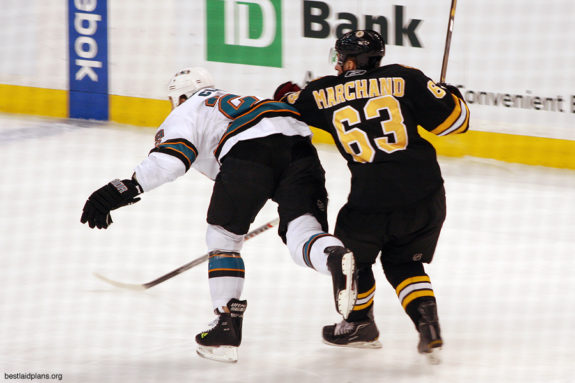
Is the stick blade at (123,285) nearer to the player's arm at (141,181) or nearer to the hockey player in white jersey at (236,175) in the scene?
the hockey player in white jersey at (236,175)

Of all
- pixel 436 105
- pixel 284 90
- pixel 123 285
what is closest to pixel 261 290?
pixel 123 285

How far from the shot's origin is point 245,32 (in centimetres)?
584

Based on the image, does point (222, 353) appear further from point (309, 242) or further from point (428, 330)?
point (428, 330)

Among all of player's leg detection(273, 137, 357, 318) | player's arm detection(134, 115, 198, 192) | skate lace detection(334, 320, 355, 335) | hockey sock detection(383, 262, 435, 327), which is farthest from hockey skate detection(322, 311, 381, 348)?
player's arm detection(134, 115, 198, 192)

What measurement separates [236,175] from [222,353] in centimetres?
53

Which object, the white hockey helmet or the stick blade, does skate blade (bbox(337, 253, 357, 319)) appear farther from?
the stick blade

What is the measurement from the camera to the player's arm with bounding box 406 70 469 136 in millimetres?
2715

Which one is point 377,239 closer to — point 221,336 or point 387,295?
point 221,336

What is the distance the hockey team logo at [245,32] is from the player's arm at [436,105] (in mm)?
3072

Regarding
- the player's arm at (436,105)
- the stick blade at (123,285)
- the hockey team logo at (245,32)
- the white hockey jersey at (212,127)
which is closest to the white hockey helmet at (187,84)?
the white hockey jersey at (212,127)

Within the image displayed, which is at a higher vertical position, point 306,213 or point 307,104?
point 307,104

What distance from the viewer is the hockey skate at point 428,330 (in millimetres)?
2625

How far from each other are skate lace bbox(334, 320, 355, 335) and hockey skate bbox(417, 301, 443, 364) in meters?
0.31

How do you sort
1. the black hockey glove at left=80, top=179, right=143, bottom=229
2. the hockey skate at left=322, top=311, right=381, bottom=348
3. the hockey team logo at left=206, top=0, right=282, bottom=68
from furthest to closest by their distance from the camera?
1. the hockey team logo at left=206, top=0, right=282, bottom=68
2. the hockey skate at left=322, top=311, right=381, bottom=348
3. the black hockey glove at left=80, top=179, right=143, bottom=229
